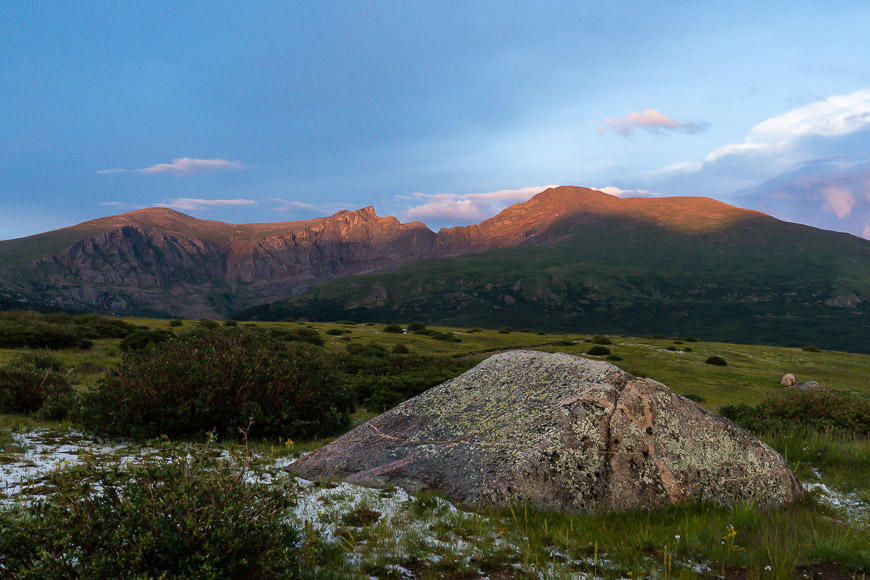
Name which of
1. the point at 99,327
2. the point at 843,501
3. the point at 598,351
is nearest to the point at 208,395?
the point at 843,501

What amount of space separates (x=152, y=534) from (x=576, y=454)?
5.19m

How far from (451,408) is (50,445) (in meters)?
7.42

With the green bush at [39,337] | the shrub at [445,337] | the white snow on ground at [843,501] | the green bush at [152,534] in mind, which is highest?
the green bush at [152,534]

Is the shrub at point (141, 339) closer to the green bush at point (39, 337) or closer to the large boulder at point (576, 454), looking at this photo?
the green bush at point (39, 337)

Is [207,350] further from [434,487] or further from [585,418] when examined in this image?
[585,418]

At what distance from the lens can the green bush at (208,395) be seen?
394 inches

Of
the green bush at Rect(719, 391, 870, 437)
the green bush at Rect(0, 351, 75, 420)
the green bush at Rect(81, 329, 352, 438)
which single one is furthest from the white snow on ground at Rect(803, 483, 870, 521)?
the green bush at Rect(0, 351, 75, 420)

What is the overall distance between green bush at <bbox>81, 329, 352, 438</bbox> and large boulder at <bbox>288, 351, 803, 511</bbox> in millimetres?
3313

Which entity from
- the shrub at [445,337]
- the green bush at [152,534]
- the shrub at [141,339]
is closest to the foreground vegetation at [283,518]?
the green bush at [152,534]

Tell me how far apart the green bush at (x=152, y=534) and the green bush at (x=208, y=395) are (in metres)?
6.32

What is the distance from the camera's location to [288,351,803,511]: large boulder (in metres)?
6.49

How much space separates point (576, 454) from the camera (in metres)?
6.65

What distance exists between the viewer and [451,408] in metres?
8.58

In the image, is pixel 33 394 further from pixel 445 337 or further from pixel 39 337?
pixel 445 337
